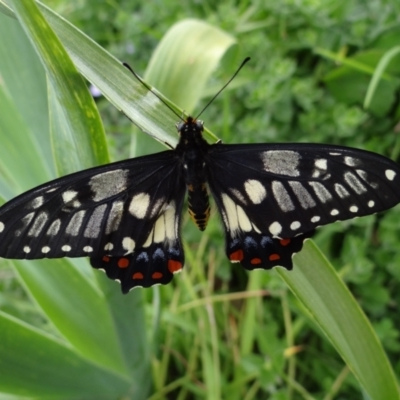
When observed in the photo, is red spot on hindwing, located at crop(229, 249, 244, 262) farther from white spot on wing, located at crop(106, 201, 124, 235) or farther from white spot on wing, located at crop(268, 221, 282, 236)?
white spot on wing, located at crop(106, 201, 124, 235)

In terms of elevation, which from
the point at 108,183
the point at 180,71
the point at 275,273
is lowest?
the point at 108,183

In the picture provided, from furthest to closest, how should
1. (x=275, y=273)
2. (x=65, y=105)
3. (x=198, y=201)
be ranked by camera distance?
(x=275, y=273) → (x=198, y=201) → (x=65, y=105)

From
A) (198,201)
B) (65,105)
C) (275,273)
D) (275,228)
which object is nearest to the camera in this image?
(65,105)

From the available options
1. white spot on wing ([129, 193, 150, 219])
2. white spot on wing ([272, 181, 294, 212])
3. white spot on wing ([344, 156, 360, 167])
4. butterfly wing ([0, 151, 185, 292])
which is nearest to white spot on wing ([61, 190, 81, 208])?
butterfly wing ([0, 151, 185, 292])

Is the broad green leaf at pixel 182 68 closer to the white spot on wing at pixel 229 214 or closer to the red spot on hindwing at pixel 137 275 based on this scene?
the white spot on wing at pixel 229 214

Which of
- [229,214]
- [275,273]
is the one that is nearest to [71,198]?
[229,214]

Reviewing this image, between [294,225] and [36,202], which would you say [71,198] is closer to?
[36,202]
